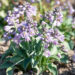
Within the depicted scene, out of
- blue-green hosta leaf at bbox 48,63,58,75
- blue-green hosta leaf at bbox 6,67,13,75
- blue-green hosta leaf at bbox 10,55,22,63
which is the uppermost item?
blue-green hosta leaf at bbox 10,55,22,63

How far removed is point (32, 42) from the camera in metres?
2.96

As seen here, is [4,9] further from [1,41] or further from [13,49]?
[13,49]

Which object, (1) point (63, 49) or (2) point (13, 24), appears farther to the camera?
(1) point (63, 49)

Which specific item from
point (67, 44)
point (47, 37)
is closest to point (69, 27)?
point (67, 44)

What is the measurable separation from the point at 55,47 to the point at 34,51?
1.64ft

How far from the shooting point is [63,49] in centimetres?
330

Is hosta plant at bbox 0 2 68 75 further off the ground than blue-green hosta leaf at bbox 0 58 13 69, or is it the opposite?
hosta plant at bbox 0 2 68 75

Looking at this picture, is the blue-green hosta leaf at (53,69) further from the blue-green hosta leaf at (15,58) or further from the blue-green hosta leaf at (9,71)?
the blue-green hosta leaf at (9,71)

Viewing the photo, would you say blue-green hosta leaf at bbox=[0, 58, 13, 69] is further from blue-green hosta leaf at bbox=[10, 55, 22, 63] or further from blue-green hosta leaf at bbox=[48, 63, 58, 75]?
blue-green hosta leaf at bbox=[48, 63, 58, 75]

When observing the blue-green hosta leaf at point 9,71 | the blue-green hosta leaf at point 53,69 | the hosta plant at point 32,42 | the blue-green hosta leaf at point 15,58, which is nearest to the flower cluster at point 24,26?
the hosta plant at point 32,42

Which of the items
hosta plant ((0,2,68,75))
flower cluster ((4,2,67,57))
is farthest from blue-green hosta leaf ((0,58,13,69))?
flower cluster ((4,2,67,57))

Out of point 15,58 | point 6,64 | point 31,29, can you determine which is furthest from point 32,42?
point 6,64

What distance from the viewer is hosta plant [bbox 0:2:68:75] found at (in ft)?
8.59

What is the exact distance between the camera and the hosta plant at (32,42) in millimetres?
2619
